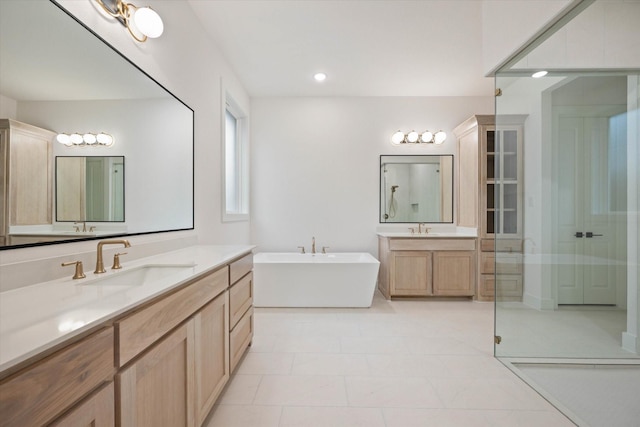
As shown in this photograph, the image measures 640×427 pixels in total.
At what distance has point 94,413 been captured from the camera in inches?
30.4

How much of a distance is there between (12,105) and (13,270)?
0.58 m

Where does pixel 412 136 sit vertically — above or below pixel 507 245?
above

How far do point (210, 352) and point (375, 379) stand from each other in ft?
3.71

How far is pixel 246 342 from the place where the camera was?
2.28 meters

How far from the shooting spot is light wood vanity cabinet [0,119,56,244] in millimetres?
1021

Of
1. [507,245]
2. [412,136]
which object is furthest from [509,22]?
[412,136]

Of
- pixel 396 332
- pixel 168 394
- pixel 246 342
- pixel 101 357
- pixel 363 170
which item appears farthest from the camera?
pixel 363 170

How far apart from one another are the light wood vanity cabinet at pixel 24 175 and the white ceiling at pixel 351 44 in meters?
1.92

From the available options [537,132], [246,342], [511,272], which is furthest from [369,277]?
[537,132]

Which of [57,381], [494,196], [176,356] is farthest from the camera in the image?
[494,196]

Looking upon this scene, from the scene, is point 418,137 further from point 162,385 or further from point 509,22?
point 162,385

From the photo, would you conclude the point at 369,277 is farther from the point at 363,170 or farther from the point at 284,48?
the point at 284,48

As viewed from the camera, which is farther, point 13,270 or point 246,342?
point 246,342

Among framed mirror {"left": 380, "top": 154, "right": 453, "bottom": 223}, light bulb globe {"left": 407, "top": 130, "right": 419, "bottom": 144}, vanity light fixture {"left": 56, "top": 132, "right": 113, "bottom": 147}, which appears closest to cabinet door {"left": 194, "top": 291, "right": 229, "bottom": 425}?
vanity light fixture {"left": 56, "top": 132, "right": 113, "bottom": 147}
